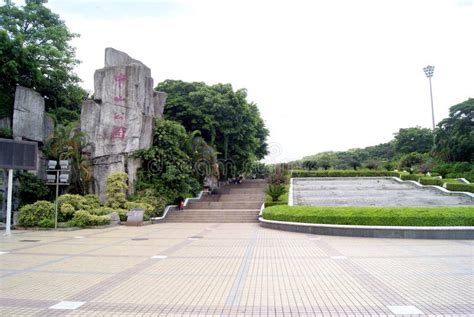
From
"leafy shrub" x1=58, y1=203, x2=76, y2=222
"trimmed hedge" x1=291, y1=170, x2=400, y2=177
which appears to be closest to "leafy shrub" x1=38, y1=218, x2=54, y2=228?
"leafy shrub" x1=58, y1=203, x2=76, y2=222

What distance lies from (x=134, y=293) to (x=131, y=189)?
15.3 metres

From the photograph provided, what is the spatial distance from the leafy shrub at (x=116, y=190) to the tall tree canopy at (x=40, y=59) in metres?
7.97

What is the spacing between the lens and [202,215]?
19547mm

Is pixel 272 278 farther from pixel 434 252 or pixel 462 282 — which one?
pixel 434 252

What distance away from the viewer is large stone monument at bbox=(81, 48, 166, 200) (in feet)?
66.0

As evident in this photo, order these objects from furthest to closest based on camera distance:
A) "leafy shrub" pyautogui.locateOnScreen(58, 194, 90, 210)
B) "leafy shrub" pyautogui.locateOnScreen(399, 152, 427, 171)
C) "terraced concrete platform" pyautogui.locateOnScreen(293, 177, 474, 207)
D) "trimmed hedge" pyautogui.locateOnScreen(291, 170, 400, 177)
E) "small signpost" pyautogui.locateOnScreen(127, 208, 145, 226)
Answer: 1. "leafy shrub" pyautogui.locateOnScreen(399, 152, 427, 171)
2. "trimmed hedge" pyautogui.locateOnScreen(291, 170, 400, 177)
3. "terraced concrete platform" pyautogui.locateOnScreen(293, 177, 474, 207)
4. "small signpost" pyautogui.locateOnScreen(127, 208, 145, 226)
5. "leafy shrub" pyautogui.locateOnScreen(58, 194, 90, 210)

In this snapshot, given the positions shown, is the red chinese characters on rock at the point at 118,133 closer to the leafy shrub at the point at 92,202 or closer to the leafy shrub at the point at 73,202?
the leafy shrub at the point at 92,202

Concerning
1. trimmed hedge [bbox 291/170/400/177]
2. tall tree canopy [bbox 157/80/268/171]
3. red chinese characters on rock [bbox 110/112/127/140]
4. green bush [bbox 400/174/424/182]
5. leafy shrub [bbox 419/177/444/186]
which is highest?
tall tree canopy [bbox 157/80/268/171]

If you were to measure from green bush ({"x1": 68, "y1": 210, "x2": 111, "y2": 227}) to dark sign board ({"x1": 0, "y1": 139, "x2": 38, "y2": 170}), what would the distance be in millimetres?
2886

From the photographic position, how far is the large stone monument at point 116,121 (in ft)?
66.0

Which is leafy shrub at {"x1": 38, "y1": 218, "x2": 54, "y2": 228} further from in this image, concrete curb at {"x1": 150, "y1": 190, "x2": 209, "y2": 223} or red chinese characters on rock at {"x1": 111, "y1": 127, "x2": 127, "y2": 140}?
red chinese characters on rock at {"x1": 111, "y1": 127, "x2": 127, "y2": 140}

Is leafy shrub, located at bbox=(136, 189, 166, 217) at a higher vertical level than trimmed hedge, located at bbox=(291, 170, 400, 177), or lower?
lower

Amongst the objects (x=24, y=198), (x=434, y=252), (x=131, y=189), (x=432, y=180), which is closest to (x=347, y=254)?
(x=434, y=252)

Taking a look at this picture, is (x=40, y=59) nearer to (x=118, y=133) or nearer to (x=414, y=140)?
(x=118, y=133)
